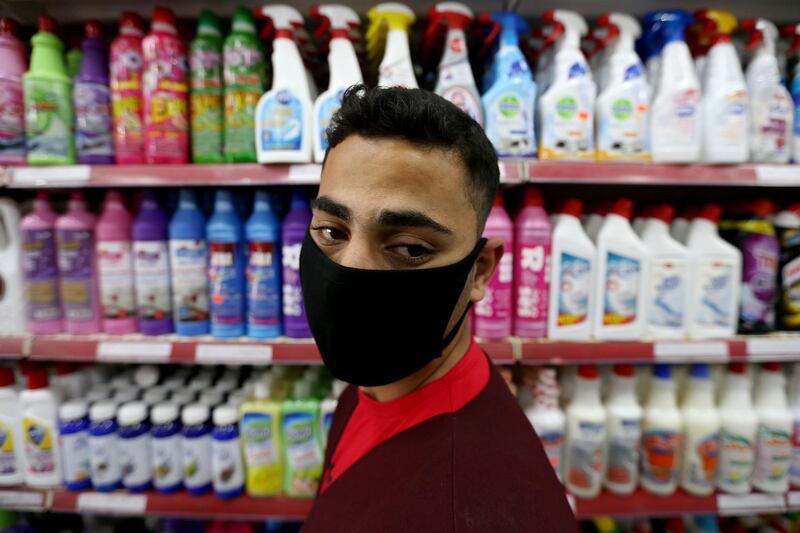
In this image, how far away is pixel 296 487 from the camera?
1.44m

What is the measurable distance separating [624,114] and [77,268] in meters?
2.07

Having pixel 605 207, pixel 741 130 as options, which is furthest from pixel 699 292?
pixel 741 130

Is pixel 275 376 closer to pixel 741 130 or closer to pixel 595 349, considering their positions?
pixel 595 349

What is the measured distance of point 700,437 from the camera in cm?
142

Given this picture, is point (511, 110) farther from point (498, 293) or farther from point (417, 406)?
point (417, 406)

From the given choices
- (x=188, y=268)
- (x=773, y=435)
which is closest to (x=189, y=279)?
(x=188, y=268)

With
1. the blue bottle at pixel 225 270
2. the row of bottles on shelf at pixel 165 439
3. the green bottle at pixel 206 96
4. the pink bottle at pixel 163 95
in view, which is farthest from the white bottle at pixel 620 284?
the pink bottle at pixel 163 95

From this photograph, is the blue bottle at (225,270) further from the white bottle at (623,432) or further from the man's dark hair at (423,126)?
the white bottle at (623,432)

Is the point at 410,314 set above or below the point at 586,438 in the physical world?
above

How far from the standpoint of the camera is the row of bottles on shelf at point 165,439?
140 centimetres

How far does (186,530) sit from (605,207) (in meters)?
2.21

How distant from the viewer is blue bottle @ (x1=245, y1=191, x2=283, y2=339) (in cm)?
136

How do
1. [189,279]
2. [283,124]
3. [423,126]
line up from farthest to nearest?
1. [189,279]
2. [283,124]
3. [423,126]

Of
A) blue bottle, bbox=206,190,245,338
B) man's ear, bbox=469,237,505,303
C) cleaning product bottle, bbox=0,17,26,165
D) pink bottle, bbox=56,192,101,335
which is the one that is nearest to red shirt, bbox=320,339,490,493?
man's ear, bbox=469,237,505,303
